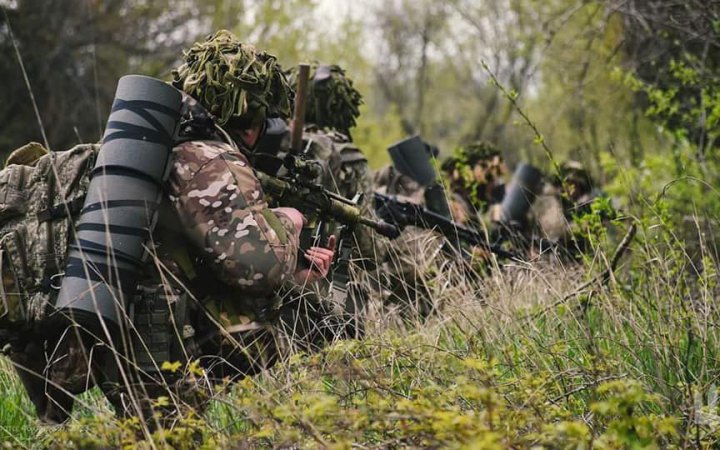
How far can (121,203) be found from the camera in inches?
108

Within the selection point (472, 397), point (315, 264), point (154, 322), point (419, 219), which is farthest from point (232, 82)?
point (419, 219)

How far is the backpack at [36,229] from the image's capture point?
276cm

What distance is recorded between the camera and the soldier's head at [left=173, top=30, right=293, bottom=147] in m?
3.19

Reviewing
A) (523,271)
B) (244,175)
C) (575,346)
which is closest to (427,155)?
(523,271)

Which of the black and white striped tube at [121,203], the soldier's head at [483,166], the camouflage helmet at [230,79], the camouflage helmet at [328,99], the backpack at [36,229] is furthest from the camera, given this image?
the soldier's head at [483,166]

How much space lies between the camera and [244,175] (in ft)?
9.78

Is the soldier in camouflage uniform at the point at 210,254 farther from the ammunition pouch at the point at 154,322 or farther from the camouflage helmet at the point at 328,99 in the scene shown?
the camouflage helmet at the point at 328,99

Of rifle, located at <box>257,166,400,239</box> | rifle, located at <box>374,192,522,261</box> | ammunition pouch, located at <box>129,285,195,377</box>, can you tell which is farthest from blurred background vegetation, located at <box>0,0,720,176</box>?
ammunition pouch, located at <box>129,285,195,377</box>

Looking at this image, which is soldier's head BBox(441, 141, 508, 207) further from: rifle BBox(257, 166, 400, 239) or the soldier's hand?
the soldier's hand

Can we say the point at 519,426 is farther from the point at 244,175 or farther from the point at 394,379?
the point at 244,175

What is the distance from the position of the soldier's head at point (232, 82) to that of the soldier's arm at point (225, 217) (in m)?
0.28

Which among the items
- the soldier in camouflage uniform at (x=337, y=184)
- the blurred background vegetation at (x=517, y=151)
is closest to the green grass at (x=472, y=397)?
the blurred background vegetation at (x=517, y=151)

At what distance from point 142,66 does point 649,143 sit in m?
8.61

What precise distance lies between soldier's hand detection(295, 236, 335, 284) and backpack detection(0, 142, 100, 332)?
0.94 metres
